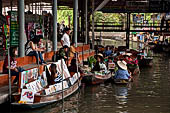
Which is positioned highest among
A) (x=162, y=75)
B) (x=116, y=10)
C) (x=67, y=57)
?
(x=116, y=10)

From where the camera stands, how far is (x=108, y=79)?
A: 20.3 m

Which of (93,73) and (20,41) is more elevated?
(20,41)

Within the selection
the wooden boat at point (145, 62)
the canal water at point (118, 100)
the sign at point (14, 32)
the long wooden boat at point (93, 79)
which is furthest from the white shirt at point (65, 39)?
the wooden boat at point (145, 62)

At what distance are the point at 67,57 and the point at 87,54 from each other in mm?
8963

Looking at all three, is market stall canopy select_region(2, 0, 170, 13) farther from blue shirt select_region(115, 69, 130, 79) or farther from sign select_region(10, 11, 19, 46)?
sign select_region(10, 11, 19, 46)

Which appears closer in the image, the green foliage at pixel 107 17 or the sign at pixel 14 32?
the sign at pixel 14 32

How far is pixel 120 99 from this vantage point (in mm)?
15938

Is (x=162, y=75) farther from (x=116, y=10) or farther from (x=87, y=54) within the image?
(x=116, y=10)

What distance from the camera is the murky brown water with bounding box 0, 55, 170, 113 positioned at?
45.3ft

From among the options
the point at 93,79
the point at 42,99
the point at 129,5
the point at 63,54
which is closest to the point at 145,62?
the point at 93,79

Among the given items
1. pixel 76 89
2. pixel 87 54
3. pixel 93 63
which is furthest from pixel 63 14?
pixel 76 89

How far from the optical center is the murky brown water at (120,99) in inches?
544

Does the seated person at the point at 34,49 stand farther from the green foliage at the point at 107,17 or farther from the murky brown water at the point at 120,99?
the green foliage at the point at 107,17

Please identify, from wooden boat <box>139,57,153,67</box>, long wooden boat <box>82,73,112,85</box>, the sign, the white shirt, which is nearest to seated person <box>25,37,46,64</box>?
the sign
